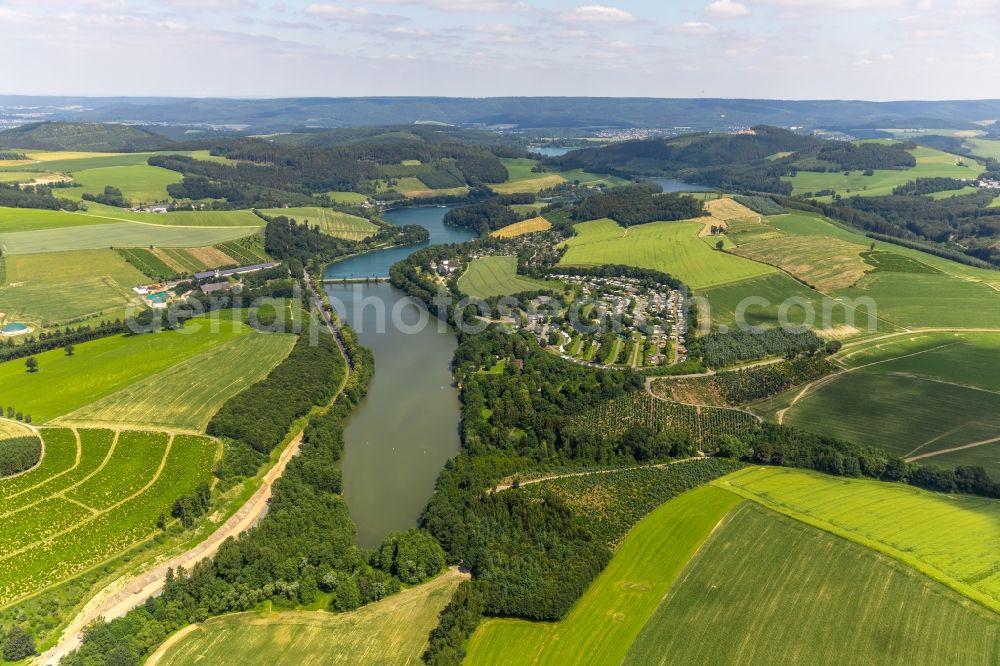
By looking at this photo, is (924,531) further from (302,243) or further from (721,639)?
(302,243)

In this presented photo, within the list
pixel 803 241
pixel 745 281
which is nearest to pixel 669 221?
pixel 803 241

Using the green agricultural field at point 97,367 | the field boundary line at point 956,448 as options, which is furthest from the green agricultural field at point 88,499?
the field boundary line at point 956,448

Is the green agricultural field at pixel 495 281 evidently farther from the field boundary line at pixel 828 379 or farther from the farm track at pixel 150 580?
the farm track at pixel 150 580

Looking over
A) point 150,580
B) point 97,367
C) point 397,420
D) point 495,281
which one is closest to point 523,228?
point 495,281

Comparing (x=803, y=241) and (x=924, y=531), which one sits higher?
(x=803, y=241)

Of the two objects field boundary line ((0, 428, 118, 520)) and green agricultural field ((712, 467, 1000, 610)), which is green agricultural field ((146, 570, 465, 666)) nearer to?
field boundary line ((0, 428, 118, 520))

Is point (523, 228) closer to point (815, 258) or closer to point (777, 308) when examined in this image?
point (815, 258)
